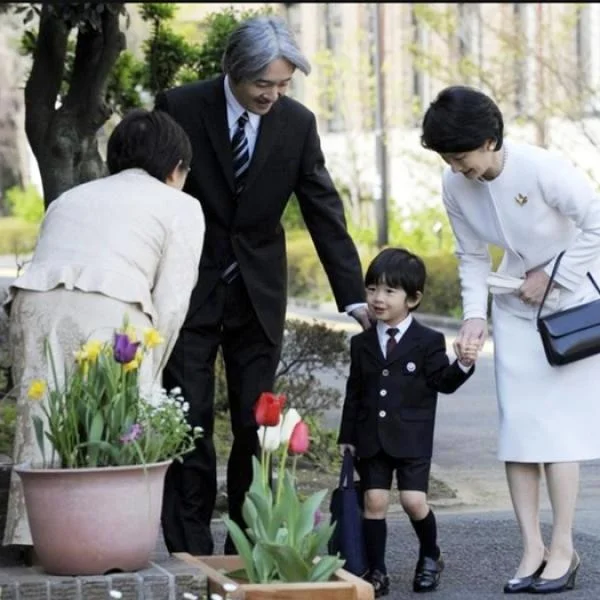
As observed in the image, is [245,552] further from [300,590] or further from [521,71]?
[521,71]

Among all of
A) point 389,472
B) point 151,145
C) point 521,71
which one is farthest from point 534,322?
point 521,71

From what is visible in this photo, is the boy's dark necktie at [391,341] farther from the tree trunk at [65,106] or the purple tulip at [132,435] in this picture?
the tree trunk at [65,106]

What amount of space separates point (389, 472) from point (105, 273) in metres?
1.57

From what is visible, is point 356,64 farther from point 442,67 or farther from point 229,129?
point 229,129

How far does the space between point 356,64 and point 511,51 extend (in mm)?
11687

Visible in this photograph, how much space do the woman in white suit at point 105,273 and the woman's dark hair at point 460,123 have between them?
0.95 meters

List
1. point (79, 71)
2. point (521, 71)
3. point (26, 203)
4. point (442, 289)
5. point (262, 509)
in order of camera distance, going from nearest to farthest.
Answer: point (262, 509)
point (79, 71)
point (442, 289)
point (521, 71)
point (26, 203)

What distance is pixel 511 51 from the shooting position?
96.2 ft

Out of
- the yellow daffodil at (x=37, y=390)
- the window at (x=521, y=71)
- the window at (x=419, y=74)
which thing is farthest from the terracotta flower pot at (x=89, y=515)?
the window at (x=419, y=74)

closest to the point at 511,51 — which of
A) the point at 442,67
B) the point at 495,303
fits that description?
the point at 442,67

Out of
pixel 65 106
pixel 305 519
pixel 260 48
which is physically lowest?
pixel 305 519

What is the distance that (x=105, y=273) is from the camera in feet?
17.7

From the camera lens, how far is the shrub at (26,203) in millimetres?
53719

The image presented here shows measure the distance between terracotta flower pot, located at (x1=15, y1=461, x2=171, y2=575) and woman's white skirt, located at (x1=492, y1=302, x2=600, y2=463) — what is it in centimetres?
183
